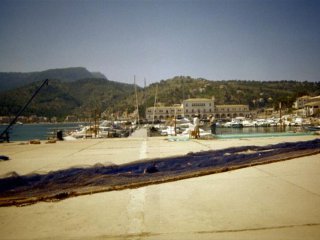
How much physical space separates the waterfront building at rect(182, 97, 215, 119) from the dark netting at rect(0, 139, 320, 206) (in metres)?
115

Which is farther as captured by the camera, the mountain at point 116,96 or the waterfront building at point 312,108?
the mountain at point 116,96

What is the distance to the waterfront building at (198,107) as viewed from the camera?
399ft

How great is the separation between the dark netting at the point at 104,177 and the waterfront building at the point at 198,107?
379ft

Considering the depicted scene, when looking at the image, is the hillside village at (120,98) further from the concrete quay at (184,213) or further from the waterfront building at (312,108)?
the concrete quay at (184,213)

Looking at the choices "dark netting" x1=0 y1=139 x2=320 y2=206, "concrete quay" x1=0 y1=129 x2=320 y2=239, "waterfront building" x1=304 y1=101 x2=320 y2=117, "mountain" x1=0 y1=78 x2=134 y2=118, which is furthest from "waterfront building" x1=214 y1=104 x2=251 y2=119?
"concrete quay" x1=0 y1=129 x2=320 y2=239

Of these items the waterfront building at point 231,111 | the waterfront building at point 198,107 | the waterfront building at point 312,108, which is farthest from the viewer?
the waterfront building at point 231,111

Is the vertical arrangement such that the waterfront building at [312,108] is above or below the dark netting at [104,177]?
above

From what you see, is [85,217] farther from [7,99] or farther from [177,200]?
[7,99]

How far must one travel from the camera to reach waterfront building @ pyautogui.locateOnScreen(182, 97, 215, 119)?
121m

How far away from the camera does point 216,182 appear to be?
166 inches

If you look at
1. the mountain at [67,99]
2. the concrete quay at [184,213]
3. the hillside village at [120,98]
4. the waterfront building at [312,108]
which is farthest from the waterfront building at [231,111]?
the concrete quay at [184,213]

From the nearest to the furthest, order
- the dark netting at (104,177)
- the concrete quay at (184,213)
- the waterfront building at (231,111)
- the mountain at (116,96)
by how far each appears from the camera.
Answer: the concrete quay at (184,213), the dark netting at (104,177), the waterfront building at (231,111), the mountain at (116,96)

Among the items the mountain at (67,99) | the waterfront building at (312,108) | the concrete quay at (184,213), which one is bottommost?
the concrete quay at (184,213)

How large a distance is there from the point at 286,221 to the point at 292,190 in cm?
121
